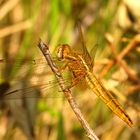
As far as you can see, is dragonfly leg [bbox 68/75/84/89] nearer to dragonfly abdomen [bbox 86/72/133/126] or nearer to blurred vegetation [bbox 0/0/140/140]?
dragonfly abdomen [bbox 86/72/133/126]

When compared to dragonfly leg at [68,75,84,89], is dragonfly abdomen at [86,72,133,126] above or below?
below

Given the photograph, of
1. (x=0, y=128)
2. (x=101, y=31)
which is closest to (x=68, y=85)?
(x=0, y=128)

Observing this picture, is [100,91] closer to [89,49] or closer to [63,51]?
[63,51]

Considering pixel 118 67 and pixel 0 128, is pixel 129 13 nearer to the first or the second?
pixel 118 67

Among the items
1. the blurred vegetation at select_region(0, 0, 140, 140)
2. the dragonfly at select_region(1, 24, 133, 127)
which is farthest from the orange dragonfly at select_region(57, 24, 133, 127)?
the blurred vegetation at select_region(0, 0, 140, 140)

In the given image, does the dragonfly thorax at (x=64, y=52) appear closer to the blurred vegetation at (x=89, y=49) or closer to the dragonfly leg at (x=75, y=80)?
the dragonfly leg at (x=75, y=80)

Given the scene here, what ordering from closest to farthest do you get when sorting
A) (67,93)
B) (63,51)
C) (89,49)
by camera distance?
(67,93) → (63,51) → (89,49)

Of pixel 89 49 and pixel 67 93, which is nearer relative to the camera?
pixel 67 93

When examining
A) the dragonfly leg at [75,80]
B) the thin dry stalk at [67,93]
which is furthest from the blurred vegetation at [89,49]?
the thin dry stalk at [67,93]

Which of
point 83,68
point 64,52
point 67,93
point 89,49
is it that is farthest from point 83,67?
point 89,49

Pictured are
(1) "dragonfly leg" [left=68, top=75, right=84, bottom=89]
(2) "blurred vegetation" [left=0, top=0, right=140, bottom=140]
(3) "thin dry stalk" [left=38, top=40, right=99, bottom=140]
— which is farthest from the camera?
(2) "blurred vegetation" [left=0, top=0, right=140, bottom=140]
